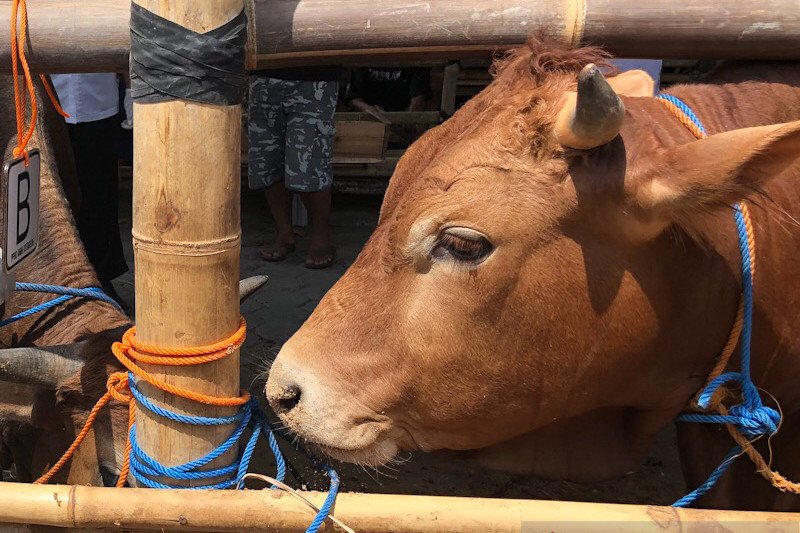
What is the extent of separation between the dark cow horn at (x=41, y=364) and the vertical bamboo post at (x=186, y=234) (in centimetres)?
59

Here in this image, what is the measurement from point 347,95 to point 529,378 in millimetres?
6293

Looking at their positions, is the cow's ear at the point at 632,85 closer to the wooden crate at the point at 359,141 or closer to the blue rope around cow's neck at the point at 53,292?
the blue rope around cow's neck at the point at 53,292

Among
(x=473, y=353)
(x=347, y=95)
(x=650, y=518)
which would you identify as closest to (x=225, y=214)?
(x=473, y=353)

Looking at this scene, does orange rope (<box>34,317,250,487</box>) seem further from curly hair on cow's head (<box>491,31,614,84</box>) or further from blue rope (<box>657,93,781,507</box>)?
blue rope (<box>657,93,781,507</box>)

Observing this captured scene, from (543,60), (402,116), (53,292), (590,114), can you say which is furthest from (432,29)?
(402,116)

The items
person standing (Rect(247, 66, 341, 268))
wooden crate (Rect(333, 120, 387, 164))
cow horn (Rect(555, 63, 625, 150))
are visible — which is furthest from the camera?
wooden crate (Rect(333, 120, 387, 164))

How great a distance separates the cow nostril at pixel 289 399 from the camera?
194cm

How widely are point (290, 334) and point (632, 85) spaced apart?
325cm

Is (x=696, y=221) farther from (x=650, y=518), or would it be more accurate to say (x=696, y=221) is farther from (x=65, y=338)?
(x=65, y=338)

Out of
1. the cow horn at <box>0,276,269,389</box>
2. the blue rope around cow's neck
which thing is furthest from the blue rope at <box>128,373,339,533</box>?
the blue rope around cow's neck

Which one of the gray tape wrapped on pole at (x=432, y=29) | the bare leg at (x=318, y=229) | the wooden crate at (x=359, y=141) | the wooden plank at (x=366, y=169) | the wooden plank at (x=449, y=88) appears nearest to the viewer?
the gray tape wrapped on pole at (x=432, y=29)

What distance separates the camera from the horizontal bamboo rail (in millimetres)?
1653

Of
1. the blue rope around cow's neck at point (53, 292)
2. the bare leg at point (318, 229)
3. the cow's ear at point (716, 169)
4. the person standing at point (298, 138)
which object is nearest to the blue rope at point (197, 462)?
the blue rope around cow's neck at point (53, 292)

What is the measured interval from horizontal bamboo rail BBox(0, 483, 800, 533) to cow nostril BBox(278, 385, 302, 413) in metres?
0.31
